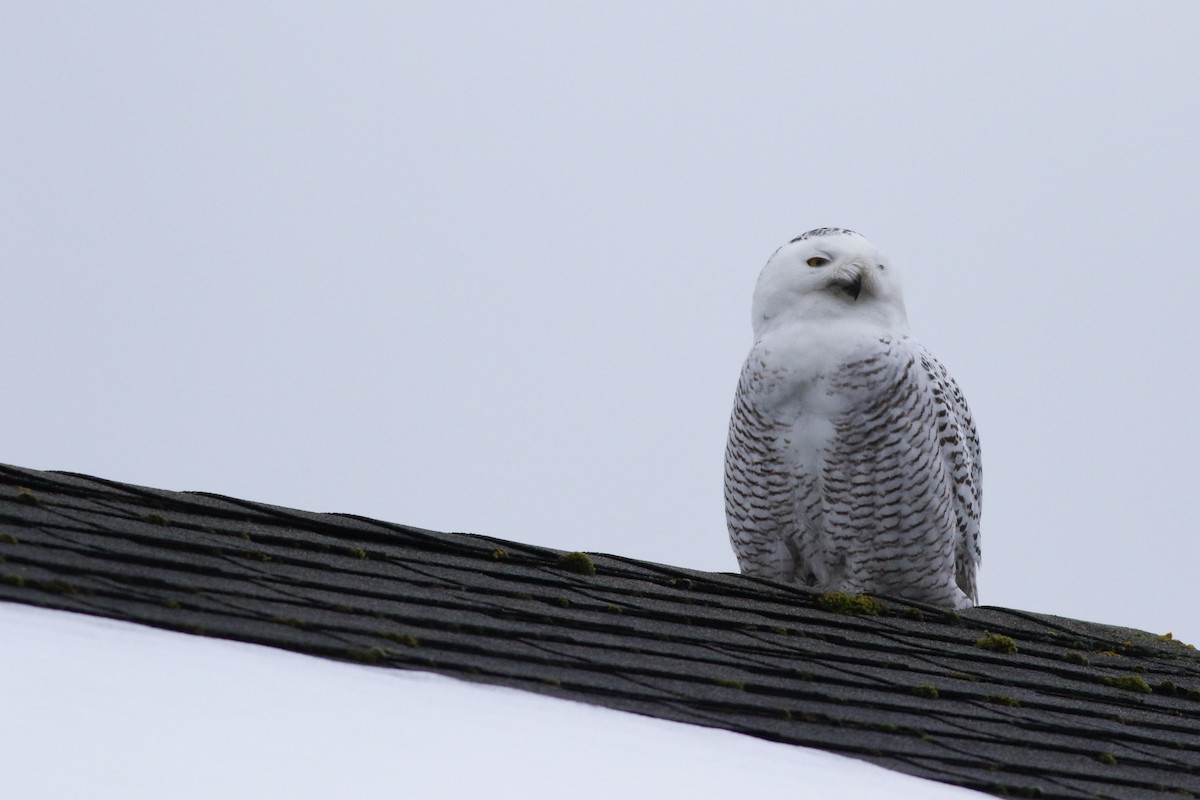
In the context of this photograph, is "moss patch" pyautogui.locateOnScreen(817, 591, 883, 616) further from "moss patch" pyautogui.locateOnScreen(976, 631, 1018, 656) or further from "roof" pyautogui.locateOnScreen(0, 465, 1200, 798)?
"moss patch" pyautogui.locateOnScreen(976, 631, 1018, 656)

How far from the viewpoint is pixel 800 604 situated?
4.03m

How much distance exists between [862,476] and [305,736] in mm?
2727

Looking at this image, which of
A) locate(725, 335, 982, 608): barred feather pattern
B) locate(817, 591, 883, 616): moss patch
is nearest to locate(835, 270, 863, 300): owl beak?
locate(725, 335, 982, 608): barred feather pattern

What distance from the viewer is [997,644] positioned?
4.04 m

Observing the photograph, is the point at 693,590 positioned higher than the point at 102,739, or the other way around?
the point at 693,590

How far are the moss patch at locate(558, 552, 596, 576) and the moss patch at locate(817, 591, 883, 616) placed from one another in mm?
661

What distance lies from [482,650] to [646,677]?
288 millimetres

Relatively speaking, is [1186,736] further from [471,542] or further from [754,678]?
[471,542]

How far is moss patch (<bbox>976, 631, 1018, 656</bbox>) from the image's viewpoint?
13.2 feet

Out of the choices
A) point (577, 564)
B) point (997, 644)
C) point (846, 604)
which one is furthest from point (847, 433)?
point (577, 564)

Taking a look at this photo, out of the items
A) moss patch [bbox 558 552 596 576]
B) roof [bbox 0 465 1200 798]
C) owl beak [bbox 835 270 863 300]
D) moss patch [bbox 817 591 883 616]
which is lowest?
roof [bbox 0 465 1200 798]

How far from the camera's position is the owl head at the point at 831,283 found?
4.55 metres

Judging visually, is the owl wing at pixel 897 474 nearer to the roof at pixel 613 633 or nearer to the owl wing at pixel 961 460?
the owl wing at pixel 961 460

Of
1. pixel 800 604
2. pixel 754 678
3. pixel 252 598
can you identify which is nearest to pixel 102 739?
pixel 252 598
